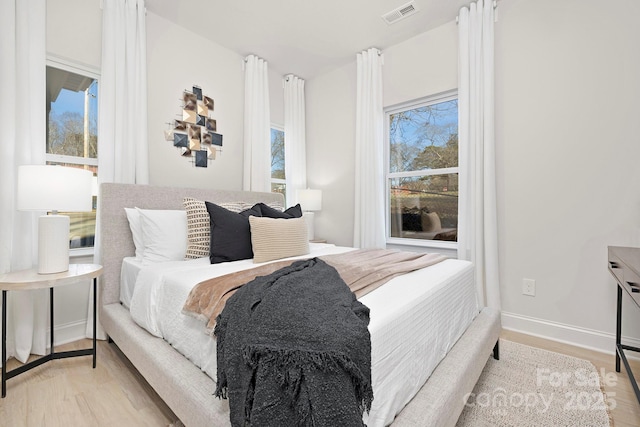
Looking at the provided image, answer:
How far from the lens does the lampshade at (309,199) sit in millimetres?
3676

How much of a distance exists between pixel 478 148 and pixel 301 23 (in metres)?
2.07

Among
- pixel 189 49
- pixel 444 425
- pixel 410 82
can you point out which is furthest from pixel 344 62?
pixel 444 425

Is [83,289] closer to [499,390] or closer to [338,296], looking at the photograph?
[338,296]

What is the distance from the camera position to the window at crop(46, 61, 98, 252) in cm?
220

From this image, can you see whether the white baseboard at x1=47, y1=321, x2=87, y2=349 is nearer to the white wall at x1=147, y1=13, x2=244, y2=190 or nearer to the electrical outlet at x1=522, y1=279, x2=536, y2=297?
the white wall at x1=147, y1=13, x2=244, y2=190

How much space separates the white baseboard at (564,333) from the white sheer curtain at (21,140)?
3.61 m

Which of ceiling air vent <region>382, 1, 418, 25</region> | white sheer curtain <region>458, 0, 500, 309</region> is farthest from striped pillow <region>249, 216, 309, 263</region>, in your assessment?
ceiling air vent <region>382, 1, 418, 25</region>

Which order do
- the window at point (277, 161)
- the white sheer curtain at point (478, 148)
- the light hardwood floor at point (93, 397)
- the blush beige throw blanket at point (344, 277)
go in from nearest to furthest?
the blush beige throw blanket at point (344, 277)
the light hardwood floor at point (93, 397)
the white sheer curtain at point (478, 148)
the window at point (277, 161)

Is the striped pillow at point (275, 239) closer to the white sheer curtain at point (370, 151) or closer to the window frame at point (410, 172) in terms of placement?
the white sheer curtain at point (370, 151)

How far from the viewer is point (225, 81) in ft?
10.6

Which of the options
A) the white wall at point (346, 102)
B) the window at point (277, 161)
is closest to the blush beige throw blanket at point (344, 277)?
the white wall at point (346, 102)

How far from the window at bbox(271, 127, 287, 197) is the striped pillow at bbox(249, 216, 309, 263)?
1755 millimetres

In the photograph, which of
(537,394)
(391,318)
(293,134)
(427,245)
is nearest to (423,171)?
(427,245)

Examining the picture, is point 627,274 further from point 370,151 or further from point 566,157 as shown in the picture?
point 370,151
